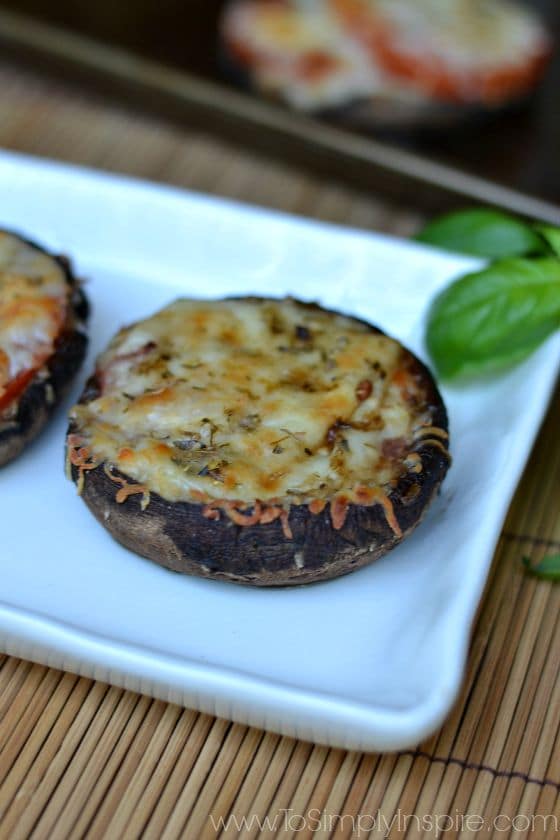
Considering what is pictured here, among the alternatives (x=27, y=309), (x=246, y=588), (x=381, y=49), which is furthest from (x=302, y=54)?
(x=246, y=588)

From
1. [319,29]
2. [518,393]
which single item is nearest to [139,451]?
[518,393]

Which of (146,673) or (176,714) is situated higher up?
(146,673)

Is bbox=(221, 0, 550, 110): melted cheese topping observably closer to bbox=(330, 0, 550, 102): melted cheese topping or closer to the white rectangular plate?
bbox=(330, 0, 550, 102): melted cheese topping

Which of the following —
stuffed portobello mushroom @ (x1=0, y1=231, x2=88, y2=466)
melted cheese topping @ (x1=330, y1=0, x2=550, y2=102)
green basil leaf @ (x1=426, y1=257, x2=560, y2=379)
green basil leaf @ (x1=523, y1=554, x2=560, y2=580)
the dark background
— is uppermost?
melted cheese topping @ (x1=330, y1=0, x2=550, y2=102)

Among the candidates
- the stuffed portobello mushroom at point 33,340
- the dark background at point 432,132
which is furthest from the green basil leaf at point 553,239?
the stuffed portobello mushroom at point 33,340

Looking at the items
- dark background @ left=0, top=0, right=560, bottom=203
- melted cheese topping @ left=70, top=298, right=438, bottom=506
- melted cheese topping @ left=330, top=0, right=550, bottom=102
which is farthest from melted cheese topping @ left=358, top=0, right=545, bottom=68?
melted cheese topping @ left=70, top=298, right=438, bottom=506

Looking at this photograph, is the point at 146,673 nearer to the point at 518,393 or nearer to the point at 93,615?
the point at 93,615

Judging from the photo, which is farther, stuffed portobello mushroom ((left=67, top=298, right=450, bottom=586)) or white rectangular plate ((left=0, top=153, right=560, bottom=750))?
stuffed portobello mushroom ((left=67, top=298, right=450, bottom=586))

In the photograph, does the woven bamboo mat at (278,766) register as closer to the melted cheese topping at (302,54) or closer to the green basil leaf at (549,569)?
the green basil leaf at (549,569)
